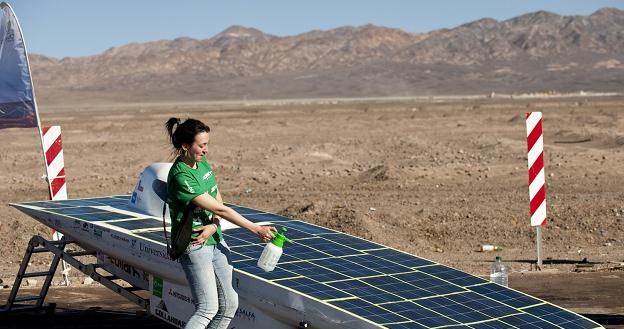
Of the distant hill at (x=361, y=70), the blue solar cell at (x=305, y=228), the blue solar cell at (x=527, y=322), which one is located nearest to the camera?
the blue solar cell at (x=527, y=322)

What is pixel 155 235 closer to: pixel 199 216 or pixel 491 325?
pixel 199 216

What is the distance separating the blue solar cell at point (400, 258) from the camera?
9921mm

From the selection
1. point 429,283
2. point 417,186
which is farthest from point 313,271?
point 417,186

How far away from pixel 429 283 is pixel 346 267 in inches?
30.3

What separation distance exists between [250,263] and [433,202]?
10.7m

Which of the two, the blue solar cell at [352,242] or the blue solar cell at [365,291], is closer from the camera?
the blue solar cell at [365,291]

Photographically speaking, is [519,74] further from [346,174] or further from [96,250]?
[96,250]

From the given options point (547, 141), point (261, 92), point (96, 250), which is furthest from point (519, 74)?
point (96, 250)

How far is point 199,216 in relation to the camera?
7.94 metres

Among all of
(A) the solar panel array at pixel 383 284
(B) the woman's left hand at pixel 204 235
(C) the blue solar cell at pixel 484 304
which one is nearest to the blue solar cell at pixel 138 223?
(A) the solar panel array at pixel 383 284

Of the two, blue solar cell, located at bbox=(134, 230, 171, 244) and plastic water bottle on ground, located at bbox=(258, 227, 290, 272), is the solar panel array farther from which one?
plastic water bottle on ground, located at bbox=(258, 227, 290, 272)

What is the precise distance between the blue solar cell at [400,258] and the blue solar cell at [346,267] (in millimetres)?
455

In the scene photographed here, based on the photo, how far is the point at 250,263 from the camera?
31.1 ft

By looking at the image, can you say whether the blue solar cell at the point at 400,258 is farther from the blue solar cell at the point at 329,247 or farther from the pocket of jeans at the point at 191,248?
the pocket of jeans at the point at 191,248
